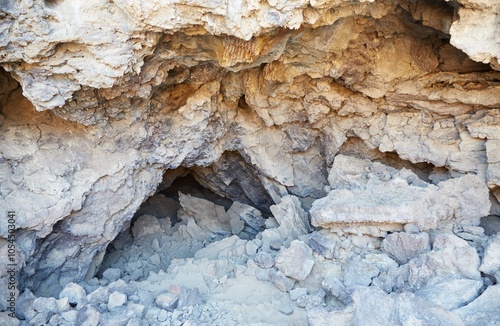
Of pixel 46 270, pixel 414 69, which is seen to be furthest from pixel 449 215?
pixel 46 270

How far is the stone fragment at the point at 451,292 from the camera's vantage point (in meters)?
2.60

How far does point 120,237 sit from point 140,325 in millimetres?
2839

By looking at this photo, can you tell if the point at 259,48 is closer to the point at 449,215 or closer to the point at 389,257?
the point at 389,257

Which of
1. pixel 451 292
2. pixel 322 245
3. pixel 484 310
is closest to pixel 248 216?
pixel 322 245

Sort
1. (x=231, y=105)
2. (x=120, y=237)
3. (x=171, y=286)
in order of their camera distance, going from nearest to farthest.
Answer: (x=171, y=286) < (x=231, y=105) < (x=120, y=237)

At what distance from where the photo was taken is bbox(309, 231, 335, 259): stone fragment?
145 inches

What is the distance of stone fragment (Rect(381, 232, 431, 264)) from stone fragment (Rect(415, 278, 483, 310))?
1.56 ft

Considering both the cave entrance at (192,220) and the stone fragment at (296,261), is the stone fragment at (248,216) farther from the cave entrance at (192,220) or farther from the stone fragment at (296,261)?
the stone fragment at (296,261)

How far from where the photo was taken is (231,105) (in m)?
5.23

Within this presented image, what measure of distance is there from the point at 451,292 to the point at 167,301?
2.34 metres

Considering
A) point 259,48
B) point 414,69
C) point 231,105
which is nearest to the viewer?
point 259,48

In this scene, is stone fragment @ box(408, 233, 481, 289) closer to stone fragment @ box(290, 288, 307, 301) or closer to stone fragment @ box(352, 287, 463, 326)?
stone fragment @ box(352, 287, 463, 326)

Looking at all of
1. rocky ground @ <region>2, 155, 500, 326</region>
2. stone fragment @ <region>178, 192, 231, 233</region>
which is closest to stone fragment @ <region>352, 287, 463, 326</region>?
rocky ground @ <region>2, 155, 500, 326</region>

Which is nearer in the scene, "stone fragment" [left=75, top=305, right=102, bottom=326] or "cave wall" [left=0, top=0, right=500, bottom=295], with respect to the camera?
"cave wall" [left=0, top=0, right=500, bottom=295]
